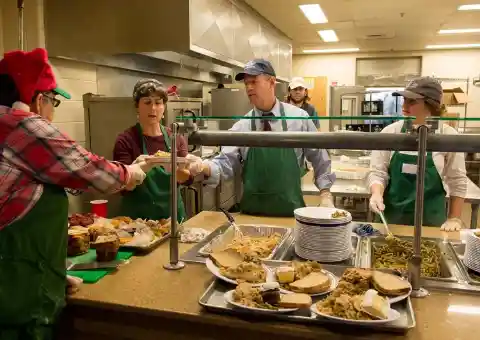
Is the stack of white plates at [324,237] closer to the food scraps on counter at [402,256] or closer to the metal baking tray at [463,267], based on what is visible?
the food scraps on counter at [402,256]

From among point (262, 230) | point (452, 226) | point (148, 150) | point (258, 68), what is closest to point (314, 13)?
point (258, 68)

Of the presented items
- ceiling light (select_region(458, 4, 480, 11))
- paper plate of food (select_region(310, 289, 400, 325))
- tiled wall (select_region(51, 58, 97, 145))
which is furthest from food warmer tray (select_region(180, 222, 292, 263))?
ceiling light (select_region(458, 4, 480, 11))

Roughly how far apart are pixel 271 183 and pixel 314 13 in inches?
167

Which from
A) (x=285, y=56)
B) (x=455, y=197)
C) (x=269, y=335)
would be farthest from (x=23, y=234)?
(x=285, y=56)

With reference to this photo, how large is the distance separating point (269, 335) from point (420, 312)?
1.38 feet

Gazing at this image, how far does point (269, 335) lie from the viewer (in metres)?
1.19

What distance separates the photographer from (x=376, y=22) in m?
6.64

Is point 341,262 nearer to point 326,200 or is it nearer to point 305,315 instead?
point 305,315

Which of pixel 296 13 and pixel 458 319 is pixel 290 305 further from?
pixel 296 13

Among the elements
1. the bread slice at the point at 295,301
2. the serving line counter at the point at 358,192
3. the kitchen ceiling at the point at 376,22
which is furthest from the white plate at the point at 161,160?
the kitchen ceiling at the point at 376,22

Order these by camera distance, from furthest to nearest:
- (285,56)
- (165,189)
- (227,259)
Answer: (285,56)
(165,189)
(227,259)

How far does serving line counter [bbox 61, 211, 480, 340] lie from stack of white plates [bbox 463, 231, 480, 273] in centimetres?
19

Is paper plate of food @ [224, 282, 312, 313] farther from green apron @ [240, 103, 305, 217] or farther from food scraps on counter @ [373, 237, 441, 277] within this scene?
green apron @ [240, 103, 305, 217]

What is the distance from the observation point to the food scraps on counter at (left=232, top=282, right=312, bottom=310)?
47.1 inches
